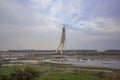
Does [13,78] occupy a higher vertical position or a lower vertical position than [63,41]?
lower

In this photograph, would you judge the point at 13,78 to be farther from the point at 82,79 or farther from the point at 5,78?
the point at 82,79

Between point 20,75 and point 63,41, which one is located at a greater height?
point 63,41

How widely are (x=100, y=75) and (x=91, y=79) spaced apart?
4.89 m

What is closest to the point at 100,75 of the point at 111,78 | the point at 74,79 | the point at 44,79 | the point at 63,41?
the point at 111,78

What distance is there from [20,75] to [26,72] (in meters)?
0.94

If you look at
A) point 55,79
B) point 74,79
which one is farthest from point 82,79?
point 55,79

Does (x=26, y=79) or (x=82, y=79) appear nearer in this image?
(x=26, y=79)

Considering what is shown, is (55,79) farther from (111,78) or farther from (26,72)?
(26,72)

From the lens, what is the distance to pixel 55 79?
33.7 meters

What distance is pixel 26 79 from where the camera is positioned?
74.2 ft

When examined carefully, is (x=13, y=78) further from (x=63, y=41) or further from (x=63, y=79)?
(x=63, y=79)

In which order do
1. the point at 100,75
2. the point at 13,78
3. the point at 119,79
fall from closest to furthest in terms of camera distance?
the point at 13,78 < the point at 119,79 < the point at 100,75

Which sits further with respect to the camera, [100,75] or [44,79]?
[100,75]

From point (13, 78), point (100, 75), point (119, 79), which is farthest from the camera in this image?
point (100, 75)
